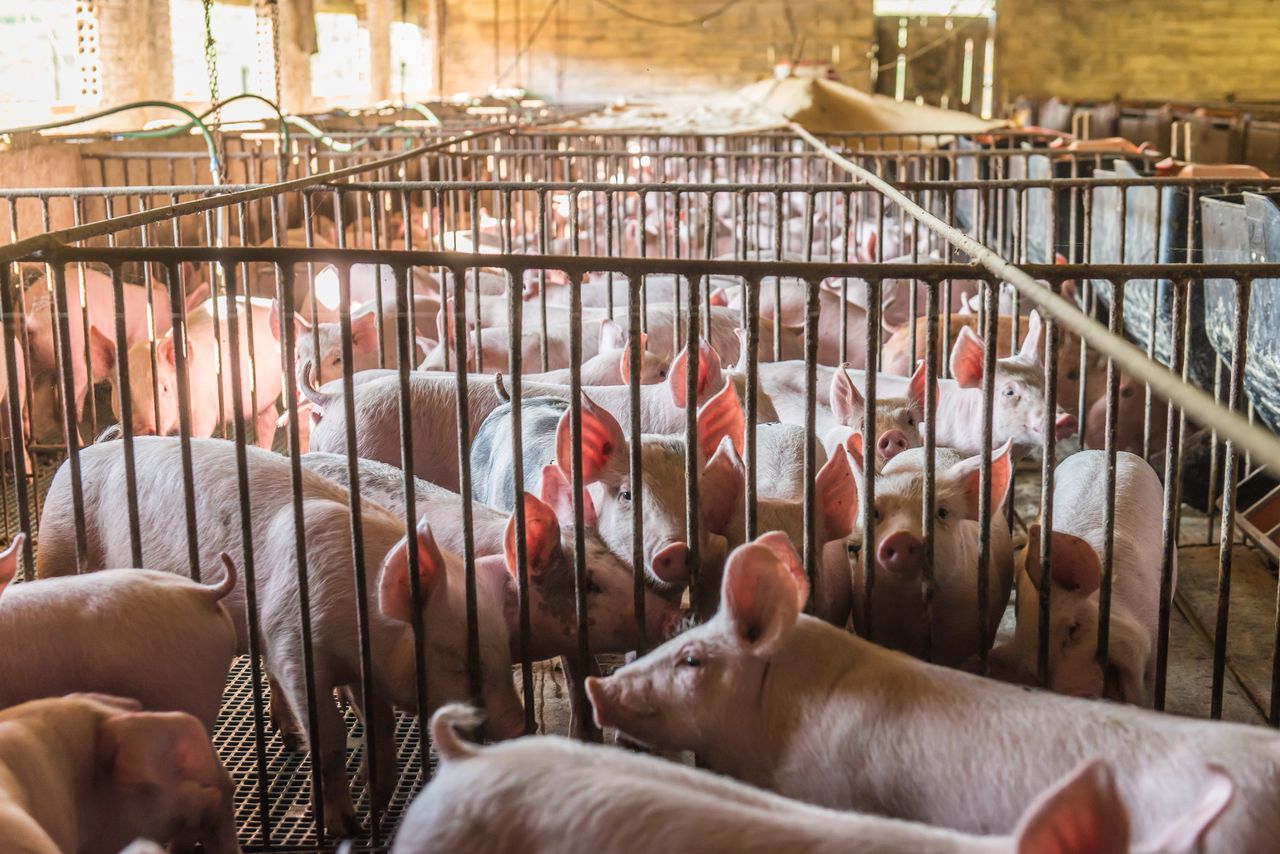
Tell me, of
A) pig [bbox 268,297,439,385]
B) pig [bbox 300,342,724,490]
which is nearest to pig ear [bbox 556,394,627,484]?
pig [bbox 300,342,724,490]

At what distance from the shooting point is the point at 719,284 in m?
7.26

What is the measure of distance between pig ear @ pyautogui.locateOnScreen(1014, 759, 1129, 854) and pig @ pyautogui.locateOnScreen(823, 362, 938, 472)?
240 cm

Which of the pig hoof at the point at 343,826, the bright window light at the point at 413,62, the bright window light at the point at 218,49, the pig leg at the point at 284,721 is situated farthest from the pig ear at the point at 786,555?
the bright window light at the point at 413,62

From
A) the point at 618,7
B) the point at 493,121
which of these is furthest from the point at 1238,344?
the point at 618,7

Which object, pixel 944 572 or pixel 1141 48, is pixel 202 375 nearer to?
pixel 944 572

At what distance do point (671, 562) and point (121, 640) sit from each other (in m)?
1.09

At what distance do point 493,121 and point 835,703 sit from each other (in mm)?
14015

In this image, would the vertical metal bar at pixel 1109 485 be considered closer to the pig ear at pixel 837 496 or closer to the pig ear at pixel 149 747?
the pig ear at pixel 837 496

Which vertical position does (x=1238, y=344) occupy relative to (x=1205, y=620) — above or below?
above

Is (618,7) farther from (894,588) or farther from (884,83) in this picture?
(894,588)

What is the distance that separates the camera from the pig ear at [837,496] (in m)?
2.94

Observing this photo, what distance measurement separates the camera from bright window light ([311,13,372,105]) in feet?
61.7

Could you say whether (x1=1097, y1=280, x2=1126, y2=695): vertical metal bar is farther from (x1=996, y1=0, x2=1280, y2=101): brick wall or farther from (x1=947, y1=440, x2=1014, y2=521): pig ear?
(x1=996, y1=0, x2=1280, y2=101): brick wall

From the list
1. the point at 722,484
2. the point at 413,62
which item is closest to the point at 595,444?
the point at 722,484
